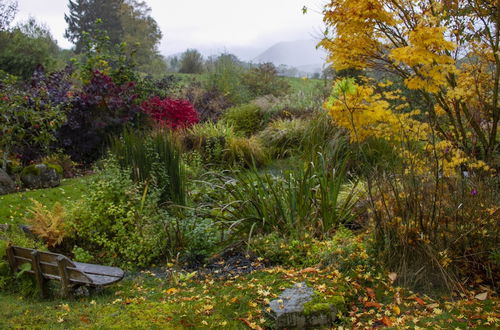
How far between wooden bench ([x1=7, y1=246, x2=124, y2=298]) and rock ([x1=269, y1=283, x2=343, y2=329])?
63.8 inches

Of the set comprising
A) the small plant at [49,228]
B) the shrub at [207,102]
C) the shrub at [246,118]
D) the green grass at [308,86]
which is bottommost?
the small plant at [49,228]

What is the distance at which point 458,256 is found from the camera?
414 cm

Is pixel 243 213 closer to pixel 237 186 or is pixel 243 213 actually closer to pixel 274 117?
pixel 237 186

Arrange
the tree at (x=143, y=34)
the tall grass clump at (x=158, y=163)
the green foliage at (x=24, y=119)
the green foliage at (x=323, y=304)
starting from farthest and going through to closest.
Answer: the tree at (x=143, y=34)
the green foliage at (x=24, y=119)
the tall grass clump at (x=158, y=163)
the green foliage at (x=323, y=304)

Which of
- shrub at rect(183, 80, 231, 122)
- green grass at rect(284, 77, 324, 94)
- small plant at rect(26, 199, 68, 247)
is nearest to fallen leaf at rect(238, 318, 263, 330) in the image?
small plant at rect(26, 199, 68, 247)

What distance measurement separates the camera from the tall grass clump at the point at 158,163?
6.27 meters

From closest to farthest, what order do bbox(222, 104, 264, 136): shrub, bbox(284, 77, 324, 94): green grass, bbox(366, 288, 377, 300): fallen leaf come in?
bbox(366, 288, 377, 300): fallen leaf
bbox(222, 104, 264, 136): shrub
bbox(284, 77, 324, 94): green grass

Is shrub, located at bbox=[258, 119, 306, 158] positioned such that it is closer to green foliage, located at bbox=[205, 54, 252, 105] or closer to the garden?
the garden

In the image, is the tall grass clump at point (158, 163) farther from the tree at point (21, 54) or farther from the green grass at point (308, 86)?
the tree at point (21, 54)

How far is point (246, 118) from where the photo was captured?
1323cm

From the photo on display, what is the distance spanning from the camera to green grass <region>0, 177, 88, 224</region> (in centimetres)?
658

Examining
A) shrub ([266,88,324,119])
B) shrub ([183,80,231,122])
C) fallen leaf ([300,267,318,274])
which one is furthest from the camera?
shrub ([183,80,231,122])

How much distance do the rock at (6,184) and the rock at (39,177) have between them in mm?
293

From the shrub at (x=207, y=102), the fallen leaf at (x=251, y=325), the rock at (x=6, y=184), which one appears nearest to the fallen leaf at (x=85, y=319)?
the fallen leaf at (x=251, y=325)
